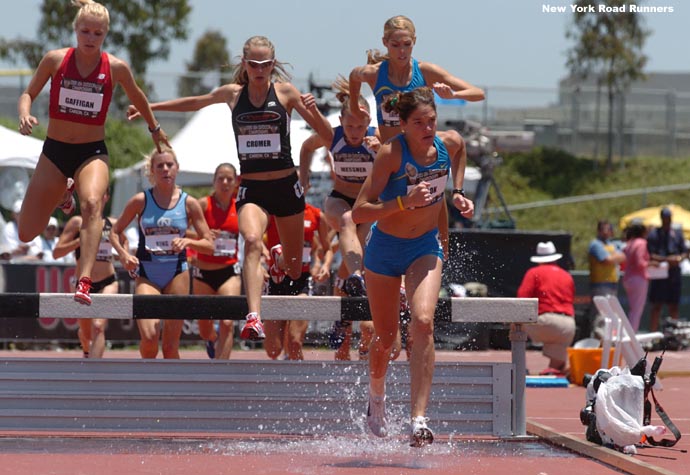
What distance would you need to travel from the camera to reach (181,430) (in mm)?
8805

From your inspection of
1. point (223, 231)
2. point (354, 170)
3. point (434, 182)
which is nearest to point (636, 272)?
point (223, 231)

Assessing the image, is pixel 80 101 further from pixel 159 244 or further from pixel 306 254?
pixel 306 254

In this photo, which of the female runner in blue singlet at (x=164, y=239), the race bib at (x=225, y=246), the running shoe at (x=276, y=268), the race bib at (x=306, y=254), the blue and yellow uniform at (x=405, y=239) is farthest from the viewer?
the race bib at (x=225, y=246)

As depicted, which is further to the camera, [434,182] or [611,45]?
[611,45]

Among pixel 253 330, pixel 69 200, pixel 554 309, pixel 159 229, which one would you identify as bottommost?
pixel 554 309

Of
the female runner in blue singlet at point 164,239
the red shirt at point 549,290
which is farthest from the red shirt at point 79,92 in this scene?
the red shirt at point 549,290

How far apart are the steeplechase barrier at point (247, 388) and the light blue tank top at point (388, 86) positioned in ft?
4.77

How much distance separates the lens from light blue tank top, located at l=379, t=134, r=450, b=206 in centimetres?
771

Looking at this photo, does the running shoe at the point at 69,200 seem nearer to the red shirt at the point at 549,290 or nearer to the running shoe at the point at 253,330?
the running shoe at the point at 253,330

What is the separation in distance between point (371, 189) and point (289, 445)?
193 centimetres

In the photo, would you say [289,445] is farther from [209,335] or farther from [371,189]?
[209,335]

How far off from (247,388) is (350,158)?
2.14m

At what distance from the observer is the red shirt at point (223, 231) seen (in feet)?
37.4

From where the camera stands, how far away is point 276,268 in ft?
34.6
